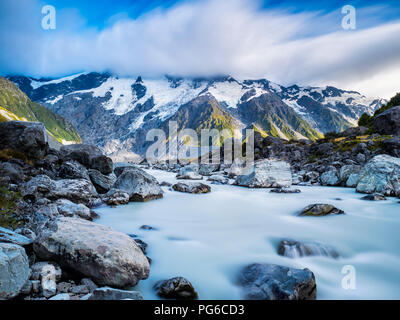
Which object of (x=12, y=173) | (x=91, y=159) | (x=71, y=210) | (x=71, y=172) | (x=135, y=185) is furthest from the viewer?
(x=91, y=159)

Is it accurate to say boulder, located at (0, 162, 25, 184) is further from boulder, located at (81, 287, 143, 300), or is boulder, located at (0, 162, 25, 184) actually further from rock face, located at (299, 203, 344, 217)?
rock face, located at (299, 203, 344, 217)

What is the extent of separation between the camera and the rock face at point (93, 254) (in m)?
4.65

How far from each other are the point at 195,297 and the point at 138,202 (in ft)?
31.2

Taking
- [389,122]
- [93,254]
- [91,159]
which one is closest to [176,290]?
[93,254]

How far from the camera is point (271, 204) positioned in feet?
46.0

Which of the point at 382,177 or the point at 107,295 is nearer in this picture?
the point at 107,295

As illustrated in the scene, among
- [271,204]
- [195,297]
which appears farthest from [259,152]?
[195,297]

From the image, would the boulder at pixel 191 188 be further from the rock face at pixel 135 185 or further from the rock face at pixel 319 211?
the rock face at pixel 319 211

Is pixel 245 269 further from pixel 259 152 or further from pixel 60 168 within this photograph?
pixel 259 152

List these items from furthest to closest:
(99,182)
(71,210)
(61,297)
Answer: (99,182)
(71,210)
(61,297)

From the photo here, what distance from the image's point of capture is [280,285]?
4.50 meters

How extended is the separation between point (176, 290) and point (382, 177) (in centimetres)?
1638

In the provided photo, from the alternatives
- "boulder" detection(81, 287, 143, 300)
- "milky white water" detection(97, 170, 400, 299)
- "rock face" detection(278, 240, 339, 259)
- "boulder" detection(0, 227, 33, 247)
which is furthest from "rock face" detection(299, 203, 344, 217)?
"boulder" detection(0, 227, 33, 247)

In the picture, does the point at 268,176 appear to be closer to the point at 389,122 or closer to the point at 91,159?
the point at 91,159
